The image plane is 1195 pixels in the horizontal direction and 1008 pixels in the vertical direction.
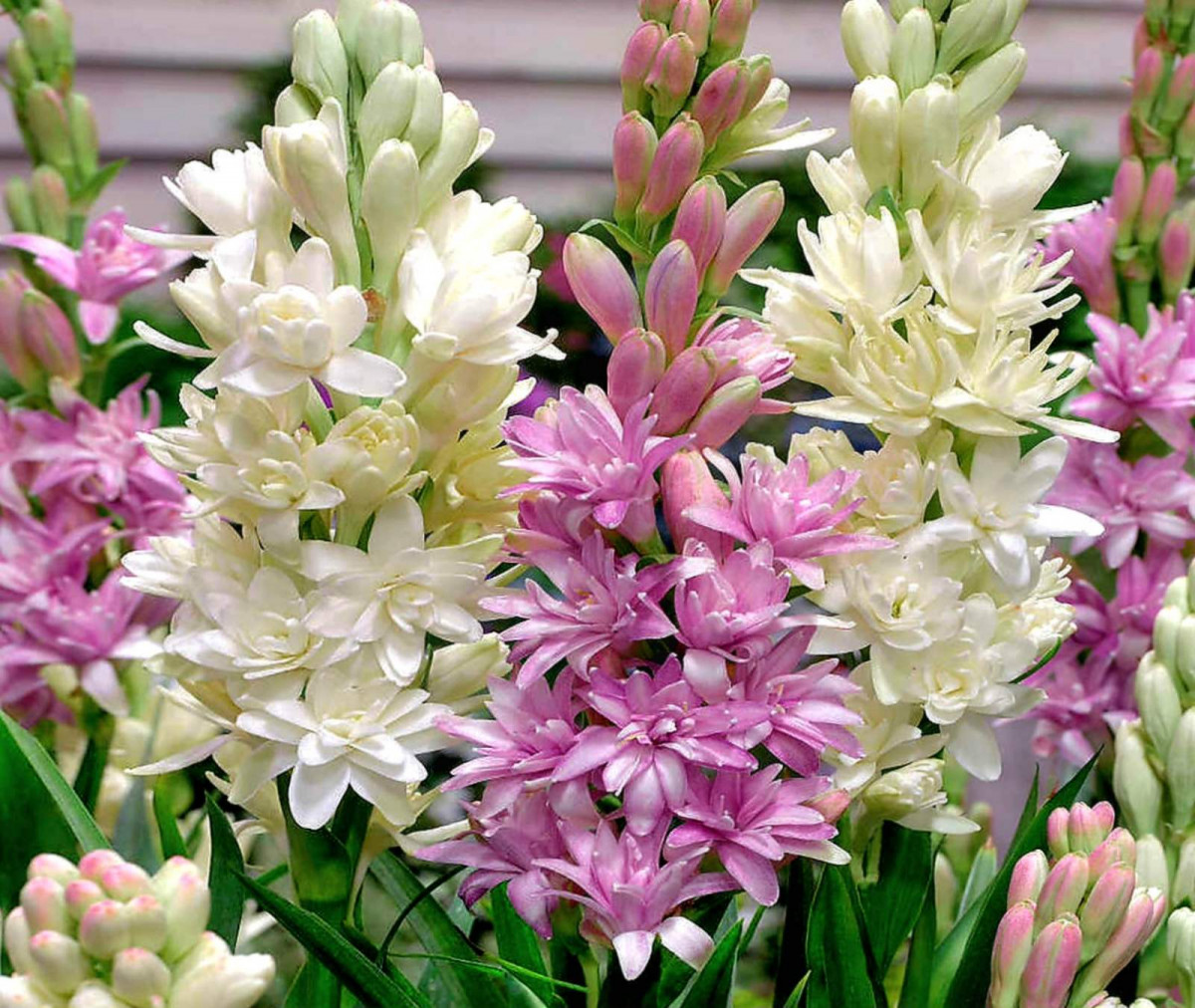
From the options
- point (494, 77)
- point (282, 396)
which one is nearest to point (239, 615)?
point (282, 396)

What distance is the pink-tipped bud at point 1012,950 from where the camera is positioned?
1.71ft

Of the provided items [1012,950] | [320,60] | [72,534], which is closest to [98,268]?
[72,534]

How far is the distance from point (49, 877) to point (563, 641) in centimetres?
15

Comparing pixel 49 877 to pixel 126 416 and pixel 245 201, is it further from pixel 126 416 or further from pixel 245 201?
pixel 126 416

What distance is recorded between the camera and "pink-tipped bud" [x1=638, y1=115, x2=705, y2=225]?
0.52 metres

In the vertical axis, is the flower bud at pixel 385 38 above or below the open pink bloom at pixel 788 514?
above

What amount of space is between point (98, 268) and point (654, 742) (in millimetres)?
568

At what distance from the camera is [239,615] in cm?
51

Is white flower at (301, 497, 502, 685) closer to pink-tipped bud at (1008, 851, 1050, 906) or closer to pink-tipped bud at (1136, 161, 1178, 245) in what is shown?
pink-tipped bud at (1008, 851, 1050, 906)

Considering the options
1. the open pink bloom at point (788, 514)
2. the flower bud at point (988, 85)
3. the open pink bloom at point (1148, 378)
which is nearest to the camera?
the open pink bloom at point (788, 514)

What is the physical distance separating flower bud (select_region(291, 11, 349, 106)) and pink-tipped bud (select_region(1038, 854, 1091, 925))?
33 cm

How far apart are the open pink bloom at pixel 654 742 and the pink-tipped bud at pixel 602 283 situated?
12 centimetres

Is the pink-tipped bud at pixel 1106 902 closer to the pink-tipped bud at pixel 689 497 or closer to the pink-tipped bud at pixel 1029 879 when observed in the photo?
the pink-tipped bud at pixel 1029 879

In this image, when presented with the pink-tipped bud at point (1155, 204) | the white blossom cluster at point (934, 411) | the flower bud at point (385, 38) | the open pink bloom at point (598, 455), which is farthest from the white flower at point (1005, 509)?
the pink-tipped bud at point (1155, 204)
